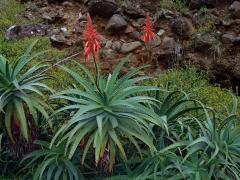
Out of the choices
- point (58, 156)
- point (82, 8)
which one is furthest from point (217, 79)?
point (58, 156)

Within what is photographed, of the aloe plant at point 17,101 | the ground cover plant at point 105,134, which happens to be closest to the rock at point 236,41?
the ground cover plant at point 105,134

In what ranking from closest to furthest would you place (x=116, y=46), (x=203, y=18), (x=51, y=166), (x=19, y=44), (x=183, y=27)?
(x=51, y=166), (x=19, y=44), (x=183, y=27), (x=116, y=46), (x=203, y=18)

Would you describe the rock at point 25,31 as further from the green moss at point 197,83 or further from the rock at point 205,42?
the rock at point 205,42

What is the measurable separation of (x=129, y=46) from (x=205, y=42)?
134 cm

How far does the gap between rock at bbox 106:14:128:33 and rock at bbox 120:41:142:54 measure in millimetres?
356

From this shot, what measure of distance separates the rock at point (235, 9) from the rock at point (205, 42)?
59 centimetres

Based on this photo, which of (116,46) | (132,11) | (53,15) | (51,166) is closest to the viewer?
(51,166)

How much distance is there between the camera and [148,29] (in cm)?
436

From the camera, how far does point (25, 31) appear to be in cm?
872

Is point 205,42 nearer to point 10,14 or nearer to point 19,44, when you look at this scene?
point 19,44

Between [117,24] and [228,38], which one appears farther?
[117,24]

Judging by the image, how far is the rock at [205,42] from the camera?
8.06 meters

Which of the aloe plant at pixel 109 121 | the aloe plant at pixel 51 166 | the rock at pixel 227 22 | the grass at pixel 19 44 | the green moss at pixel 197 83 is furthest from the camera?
the rock at pixel 227 22

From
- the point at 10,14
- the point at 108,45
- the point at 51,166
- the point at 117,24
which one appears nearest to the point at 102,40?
the point at 108,45
